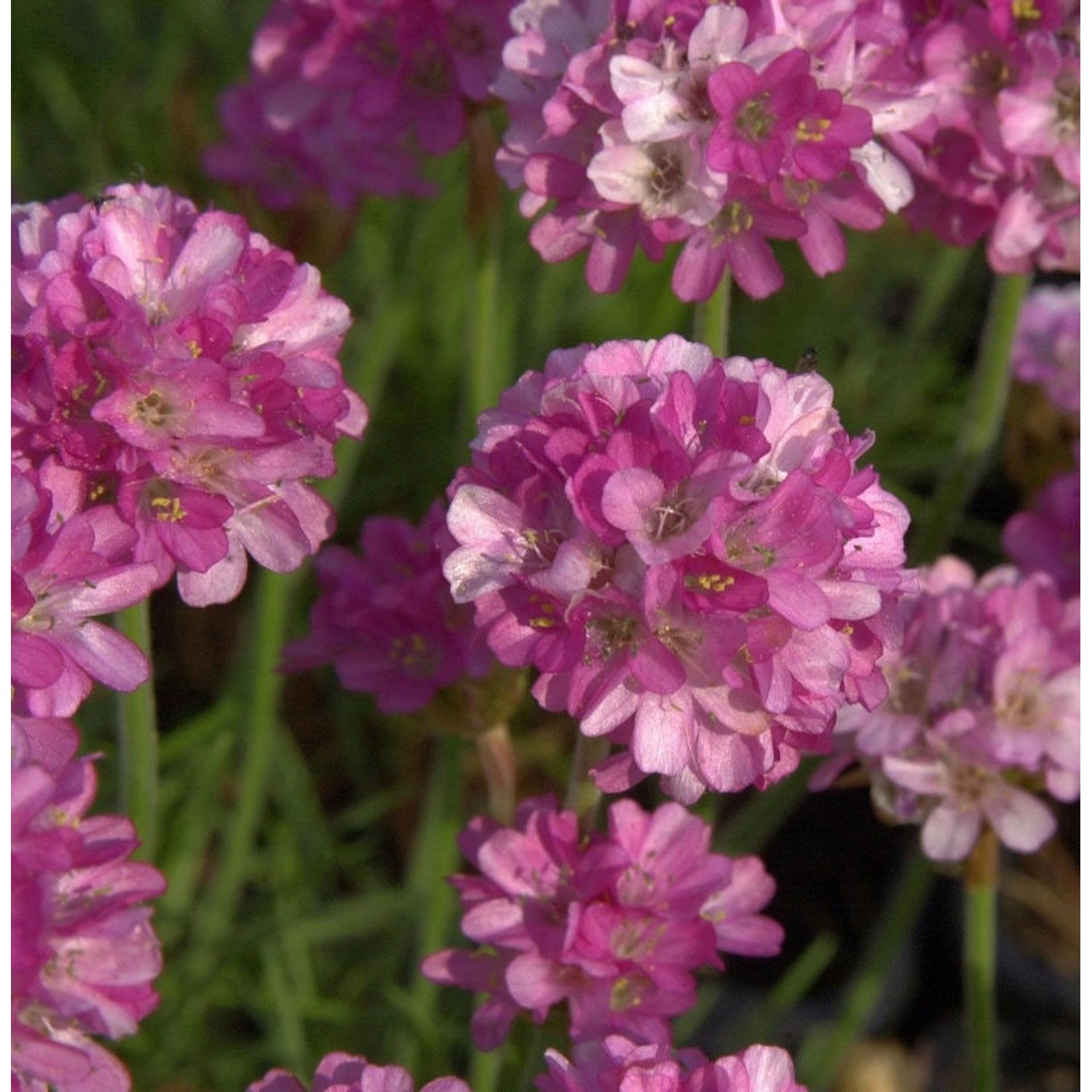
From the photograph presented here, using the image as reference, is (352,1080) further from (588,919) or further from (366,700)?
(366,700)

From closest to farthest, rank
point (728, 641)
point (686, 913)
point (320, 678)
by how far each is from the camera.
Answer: point (728, 641)
point (686, 913)
point (320, 678)

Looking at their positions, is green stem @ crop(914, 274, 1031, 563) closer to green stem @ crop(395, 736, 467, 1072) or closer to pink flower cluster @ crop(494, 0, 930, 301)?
pink flower cluster @ crop(494, 0, 930, 301)

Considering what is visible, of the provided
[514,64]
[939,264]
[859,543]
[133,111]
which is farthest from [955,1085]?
[133,111]

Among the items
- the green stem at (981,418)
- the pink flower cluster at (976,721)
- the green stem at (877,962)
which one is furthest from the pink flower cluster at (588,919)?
the green stem at (981,418)

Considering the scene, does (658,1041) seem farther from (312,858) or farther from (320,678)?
(320,678)

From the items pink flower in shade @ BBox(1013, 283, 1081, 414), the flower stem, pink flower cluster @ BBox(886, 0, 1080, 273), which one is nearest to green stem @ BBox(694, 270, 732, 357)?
pink flower cluster @ BBox(886, 0, 1080, 273)
